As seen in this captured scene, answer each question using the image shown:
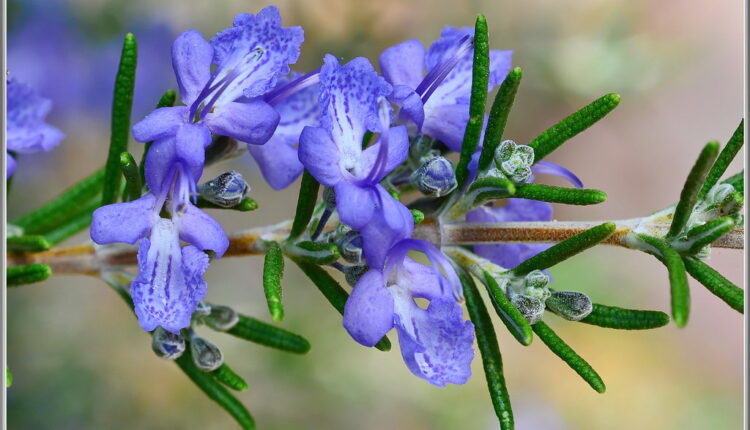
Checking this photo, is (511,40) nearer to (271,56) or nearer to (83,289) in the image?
(83,289)

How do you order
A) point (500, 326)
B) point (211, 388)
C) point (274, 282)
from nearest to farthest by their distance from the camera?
1. point (274, 282)
2. point (211, 388)
3. point (500, 326)

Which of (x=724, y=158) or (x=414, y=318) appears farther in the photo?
(x=724, y=158)

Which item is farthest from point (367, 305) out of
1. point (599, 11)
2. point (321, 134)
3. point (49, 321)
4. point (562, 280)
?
point (599, 11)

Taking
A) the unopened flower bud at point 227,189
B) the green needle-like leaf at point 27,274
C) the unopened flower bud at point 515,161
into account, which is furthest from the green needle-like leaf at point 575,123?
the green needle-like leaf at point 27,274

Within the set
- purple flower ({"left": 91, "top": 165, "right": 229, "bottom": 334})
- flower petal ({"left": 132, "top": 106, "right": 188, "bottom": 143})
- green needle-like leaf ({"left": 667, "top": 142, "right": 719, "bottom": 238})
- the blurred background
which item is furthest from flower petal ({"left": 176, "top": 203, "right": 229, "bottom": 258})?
the blurred background

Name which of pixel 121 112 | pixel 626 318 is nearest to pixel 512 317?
pixel 626 318

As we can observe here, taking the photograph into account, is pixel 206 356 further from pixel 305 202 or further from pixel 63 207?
pixel 63 207

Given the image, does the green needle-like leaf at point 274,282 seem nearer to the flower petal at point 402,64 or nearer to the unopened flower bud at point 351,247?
the unopened flower bud at point 351,247
